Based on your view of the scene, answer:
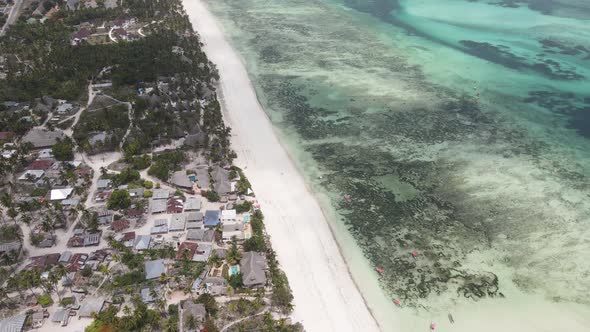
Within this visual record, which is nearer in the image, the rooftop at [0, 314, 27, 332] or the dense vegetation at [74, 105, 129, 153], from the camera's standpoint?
the rooftop at [0, 314, 27, 332]

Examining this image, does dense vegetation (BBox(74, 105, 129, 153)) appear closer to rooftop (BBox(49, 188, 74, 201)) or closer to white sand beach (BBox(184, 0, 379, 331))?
rooftop (BBox(49, 188, 74, 201))

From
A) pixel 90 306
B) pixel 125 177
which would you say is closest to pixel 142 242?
pixel 90 306

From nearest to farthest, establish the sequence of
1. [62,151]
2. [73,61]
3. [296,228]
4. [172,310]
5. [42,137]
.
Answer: [172,310]
[296,228]
[62,151]
[42,137]
[73,61]

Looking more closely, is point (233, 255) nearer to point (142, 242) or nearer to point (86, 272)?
point (142, 242)

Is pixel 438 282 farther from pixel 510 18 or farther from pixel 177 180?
pixel 510 18

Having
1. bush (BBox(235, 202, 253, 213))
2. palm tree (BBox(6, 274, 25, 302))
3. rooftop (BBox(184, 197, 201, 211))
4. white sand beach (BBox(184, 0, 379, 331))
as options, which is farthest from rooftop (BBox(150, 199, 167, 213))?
palm tree (BBox(6, 274, 25, 302))

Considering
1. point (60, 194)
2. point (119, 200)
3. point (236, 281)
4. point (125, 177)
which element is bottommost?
point (236, 281)

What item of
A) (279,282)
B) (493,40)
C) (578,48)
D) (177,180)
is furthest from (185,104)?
(578,48)

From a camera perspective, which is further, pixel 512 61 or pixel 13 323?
pixel 512 61
